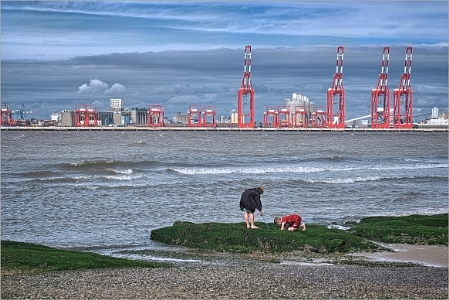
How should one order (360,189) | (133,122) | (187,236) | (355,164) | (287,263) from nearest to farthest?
(287,263) < (187,236) < (360,189) < (355,164) < (133,122)

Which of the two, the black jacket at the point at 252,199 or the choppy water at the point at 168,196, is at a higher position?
the black jacket at the point at 252,199

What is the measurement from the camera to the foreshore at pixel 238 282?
8.55 meters

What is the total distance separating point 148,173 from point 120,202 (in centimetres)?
1314

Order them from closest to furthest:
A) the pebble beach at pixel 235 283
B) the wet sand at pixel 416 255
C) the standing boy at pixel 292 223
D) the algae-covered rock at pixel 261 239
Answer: the pebble beach at pixel 235 283 < the wet sand at pixel 416 255 < the algae-covered rock at pixel 261 239 < the standing boy at pixel 292 223

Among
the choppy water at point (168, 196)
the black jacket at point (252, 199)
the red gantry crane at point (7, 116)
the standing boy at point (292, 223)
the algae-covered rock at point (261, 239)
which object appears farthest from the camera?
the red gantry crane at point (7, 116)

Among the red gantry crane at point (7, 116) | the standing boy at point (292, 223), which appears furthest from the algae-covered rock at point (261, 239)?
the red gantry crane at point (7, 116)

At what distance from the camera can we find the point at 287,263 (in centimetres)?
1222

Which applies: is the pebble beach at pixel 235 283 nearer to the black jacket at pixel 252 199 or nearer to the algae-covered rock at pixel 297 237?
the algae-covered rock at pixel 297 237

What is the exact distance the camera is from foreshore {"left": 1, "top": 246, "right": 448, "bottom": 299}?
8555 millimetres

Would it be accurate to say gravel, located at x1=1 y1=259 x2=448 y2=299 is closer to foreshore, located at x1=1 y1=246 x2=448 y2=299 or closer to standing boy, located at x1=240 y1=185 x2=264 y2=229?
foreshore, located at x1=1 y1=246 x2=448 y2=299

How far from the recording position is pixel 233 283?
30.6 feet

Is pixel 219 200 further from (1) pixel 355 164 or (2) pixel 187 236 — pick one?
(1) pixel 355 164

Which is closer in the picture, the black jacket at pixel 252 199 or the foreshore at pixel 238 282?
the foreshore at pixel 238 282

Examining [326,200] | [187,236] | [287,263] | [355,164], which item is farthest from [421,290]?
[355,164]
